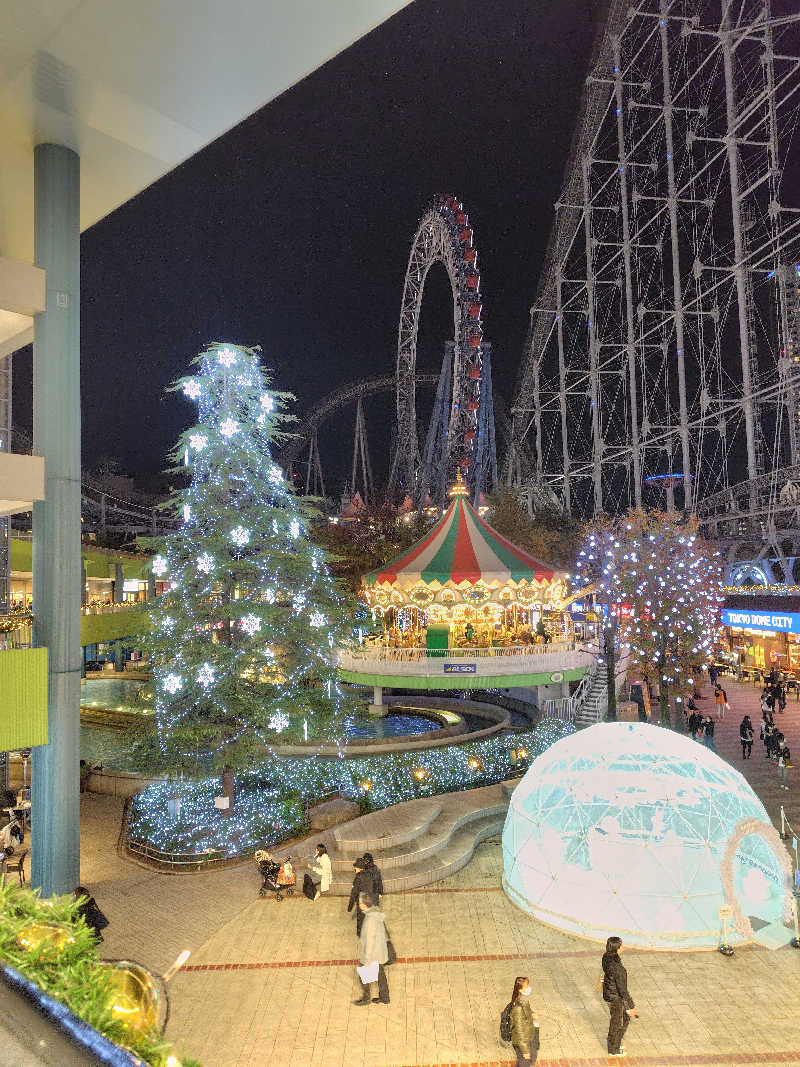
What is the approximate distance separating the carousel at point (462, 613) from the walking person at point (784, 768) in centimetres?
699

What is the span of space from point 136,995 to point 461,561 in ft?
65.5

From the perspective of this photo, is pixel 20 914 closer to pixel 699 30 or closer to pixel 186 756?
pixel 186 756

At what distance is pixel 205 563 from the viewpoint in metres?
14.0

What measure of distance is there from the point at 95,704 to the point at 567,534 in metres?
26.9

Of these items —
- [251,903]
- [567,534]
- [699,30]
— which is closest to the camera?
[251,903]

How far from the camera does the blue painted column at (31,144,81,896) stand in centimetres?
1021

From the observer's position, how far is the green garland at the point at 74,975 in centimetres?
277

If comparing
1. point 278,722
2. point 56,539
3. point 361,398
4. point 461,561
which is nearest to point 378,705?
point 461,561

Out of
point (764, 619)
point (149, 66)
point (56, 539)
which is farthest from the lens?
point (764, 619)

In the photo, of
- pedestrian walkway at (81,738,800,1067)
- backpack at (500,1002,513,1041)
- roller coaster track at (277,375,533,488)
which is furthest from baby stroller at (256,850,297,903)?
roller coaster track at (277,375,533,488)

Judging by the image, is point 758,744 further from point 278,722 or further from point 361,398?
point 361,398

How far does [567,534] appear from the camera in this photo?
42844 millimetres

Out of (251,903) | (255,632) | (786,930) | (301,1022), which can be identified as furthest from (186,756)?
(786,930)

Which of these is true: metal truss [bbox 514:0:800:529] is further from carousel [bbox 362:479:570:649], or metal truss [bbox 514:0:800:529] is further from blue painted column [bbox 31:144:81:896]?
blue painted column [bbox 31:144:81:896]
